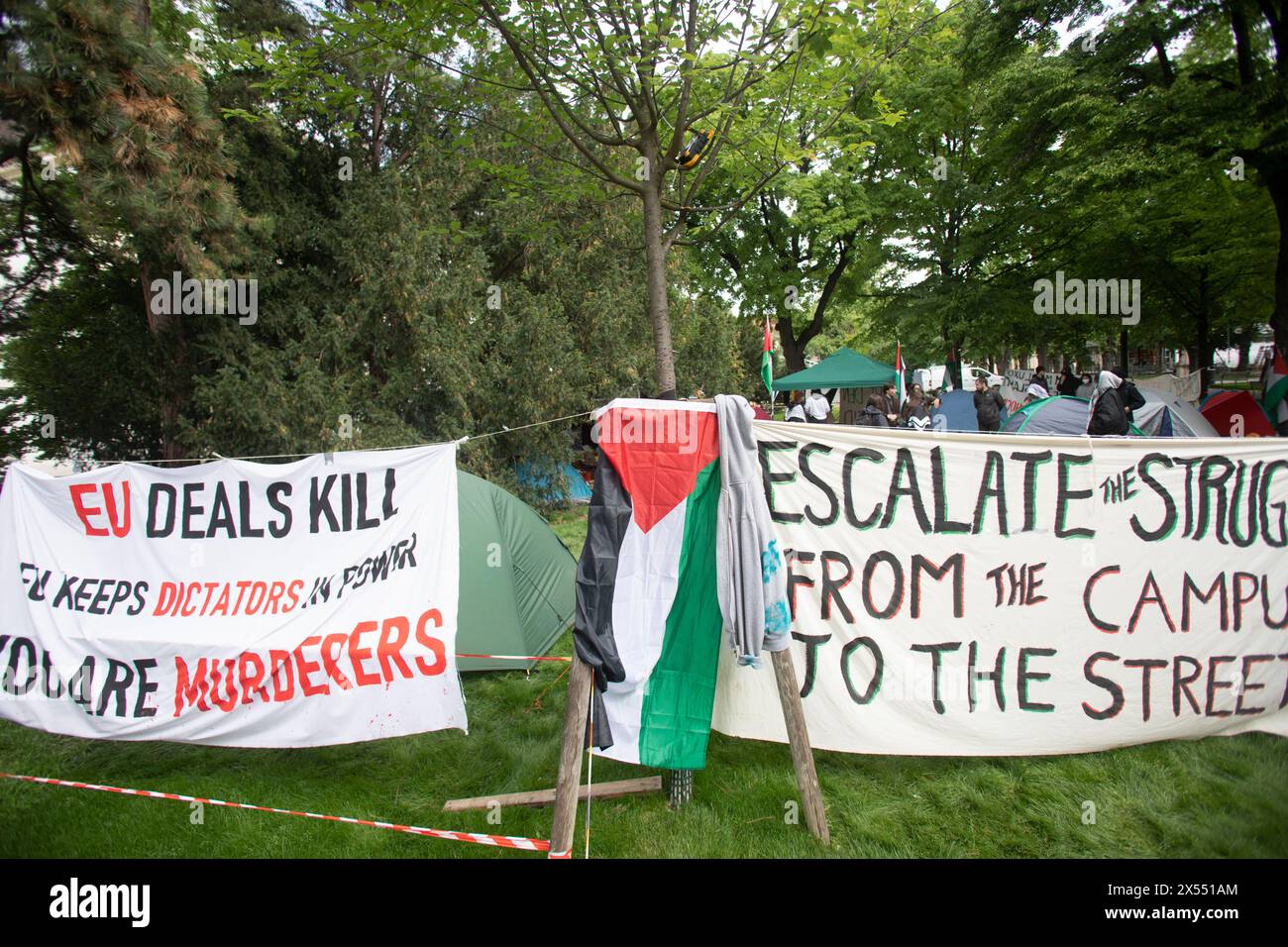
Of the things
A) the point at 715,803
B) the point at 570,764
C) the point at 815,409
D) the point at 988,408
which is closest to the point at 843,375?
the point at 815,409

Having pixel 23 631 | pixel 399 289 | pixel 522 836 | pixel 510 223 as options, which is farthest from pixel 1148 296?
pixel 23 631

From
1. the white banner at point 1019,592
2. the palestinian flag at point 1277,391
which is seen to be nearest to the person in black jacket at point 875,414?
the palestinian flag at point 1277,391

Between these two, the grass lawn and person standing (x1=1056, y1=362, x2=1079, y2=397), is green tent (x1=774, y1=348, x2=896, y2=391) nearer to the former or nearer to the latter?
person standing (x1=1056, y1=362, x2=1079, y2=397)

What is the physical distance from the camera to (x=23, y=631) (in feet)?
14.6

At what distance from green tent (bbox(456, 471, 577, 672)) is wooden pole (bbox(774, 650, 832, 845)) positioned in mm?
2927

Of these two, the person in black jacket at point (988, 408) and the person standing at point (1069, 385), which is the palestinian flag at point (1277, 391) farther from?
the person standing at point (1069, 385)

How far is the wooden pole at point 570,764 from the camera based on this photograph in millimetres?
3253

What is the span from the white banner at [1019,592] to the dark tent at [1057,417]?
718 centimetres

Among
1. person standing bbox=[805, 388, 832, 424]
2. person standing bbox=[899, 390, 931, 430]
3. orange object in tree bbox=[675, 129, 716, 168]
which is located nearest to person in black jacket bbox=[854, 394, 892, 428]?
person standing bbox=[899, 390, 931, 430]

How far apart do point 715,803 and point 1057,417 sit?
990cm

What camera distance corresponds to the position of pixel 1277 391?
10484mm

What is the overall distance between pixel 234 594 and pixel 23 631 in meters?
1.34

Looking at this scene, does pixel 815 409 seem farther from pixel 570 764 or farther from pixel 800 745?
pixel 570 764

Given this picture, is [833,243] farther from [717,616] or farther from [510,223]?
[717,616]
